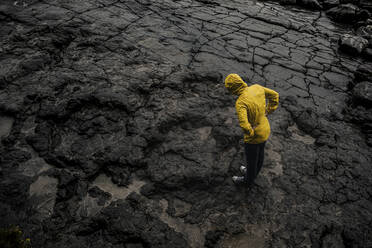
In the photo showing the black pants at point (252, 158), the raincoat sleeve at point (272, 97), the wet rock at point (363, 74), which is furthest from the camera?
the wet rock at point (363, 74)

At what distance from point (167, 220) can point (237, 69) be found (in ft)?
8.95

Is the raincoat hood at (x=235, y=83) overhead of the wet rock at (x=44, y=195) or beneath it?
overhead

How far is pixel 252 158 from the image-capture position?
2250mm

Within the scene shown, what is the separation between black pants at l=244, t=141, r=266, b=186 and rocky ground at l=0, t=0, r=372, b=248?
0.67ft

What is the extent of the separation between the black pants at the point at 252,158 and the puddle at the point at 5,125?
104 inches

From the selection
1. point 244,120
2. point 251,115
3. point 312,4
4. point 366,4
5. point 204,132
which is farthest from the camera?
point 312,4

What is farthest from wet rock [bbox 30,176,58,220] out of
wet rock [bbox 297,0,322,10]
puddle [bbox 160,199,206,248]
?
wet rock [bbox 297,0,322,10]

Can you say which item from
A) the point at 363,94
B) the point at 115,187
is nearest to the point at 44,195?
the point at 115,187

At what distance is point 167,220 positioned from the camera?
7.17 ft

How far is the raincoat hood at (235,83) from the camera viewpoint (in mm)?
2139

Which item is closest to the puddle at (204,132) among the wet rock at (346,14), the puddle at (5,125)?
the puddle at (5,125)

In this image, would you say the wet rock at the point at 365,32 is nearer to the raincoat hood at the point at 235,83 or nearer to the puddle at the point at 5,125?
the raincoat hood at the point at 235,83

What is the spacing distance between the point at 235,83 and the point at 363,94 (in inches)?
103

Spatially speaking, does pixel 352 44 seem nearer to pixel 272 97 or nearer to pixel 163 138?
pixel 272 97
